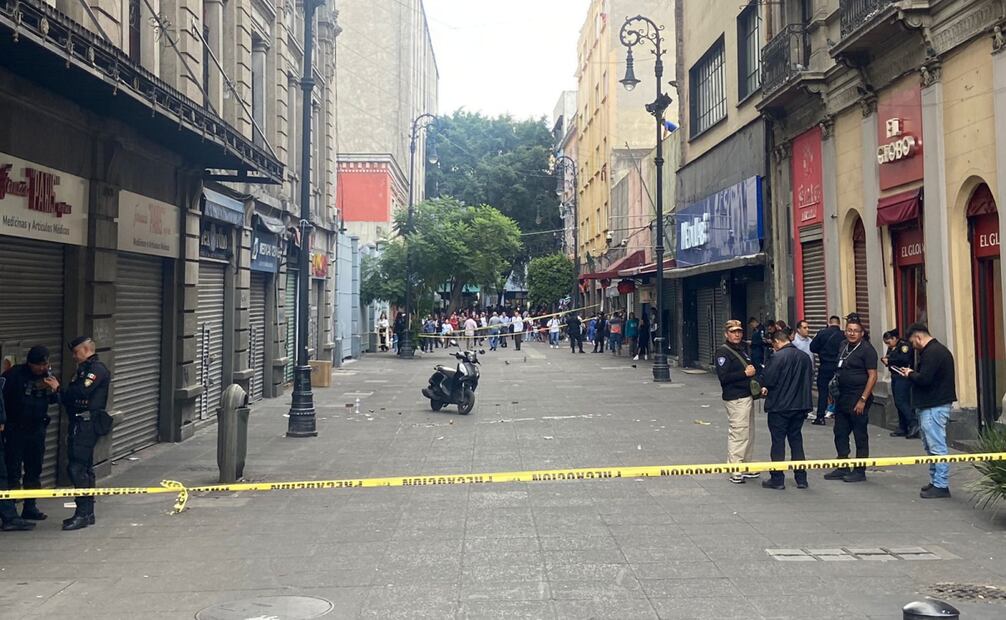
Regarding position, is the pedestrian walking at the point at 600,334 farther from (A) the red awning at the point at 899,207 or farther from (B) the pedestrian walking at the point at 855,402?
(B) the pedestrian walking at the point at 855,402

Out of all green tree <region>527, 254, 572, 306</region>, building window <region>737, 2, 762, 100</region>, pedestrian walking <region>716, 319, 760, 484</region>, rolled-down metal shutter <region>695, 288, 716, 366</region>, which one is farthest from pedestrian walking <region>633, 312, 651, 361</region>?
green tree <region>527, 254, 572, 306</region>

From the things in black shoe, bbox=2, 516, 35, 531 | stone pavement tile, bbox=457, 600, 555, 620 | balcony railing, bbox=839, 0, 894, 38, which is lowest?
stone pavement tile, bbox=457, 600, 555, 620

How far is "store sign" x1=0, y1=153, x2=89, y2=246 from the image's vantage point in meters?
9.11

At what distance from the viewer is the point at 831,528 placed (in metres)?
8.12

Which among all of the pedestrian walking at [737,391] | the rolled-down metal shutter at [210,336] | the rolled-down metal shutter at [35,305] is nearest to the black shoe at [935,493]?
the pedestrian walking at [737,391]

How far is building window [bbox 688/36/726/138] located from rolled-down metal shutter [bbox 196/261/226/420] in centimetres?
1420

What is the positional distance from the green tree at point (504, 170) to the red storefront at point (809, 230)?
49036mm

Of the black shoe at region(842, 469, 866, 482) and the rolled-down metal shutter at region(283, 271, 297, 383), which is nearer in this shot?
the black shoe at region(842, 469, 866, 482)

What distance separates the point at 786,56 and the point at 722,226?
6291mm

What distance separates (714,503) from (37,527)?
626 cm

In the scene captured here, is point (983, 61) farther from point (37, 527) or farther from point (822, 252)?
point (37, 527)

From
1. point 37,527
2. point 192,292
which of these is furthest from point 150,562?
point 192,292

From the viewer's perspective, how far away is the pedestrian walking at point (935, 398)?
30.4 ft

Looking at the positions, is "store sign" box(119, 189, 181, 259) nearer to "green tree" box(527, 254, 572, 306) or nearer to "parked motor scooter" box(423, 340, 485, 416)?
"parked motor scooter" box(423, 340, 485, 416)
